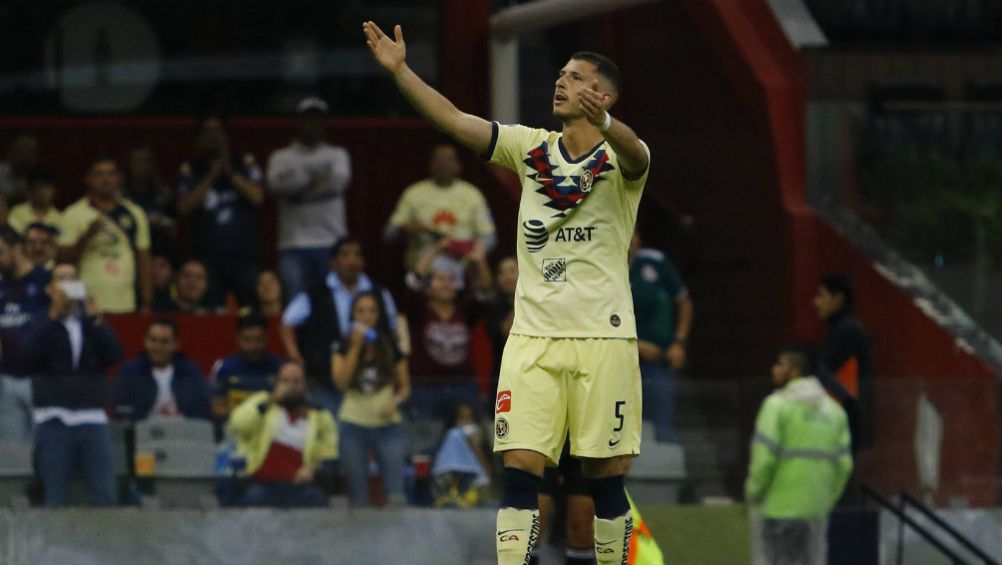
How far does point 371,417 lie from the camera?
14.1 m

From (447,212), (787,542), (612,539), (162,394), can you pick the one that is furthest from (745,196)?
(612,539)

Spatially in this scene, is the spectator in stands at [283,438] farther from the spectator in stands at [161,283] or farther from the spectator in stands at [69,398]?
the spectator in stands at [161,283]

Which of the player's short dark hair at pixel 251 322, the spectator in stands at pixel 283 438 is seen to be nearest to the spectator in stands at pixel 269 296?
the player's short dark hair at pixel 251 322

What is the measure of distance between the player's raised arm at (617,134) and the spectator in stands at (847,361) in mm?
5759

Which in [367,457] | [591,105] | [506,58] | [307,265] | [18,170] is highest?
[506,58]

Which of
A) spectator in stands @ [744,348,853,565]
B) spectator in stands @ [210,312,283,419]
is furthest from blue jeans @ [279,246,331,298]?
spectator in stands @ [744,348,853,565]

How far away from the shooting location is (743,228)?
18.8 m

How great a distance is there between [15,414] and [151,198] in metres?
3.89

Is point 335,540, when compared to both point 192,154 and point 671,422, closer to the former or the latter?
point 671,422

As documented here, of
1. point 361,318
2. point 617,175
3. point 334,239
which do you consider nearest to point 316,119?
point 334,239

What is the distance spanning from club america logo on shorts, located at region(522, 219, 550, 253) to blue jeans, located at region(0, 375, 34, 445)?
5362mm

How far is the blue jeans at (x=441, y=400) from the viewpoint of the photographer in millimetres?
14125

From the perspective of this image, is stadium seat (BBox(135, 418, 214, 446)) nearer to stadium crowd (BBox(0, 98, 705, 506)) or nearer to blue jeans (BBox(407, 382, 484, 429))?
stadium crowd (BBox(0, 98, 705, 506))

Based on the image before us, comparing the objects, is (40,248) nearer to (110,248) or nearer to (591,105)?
(110,248)
